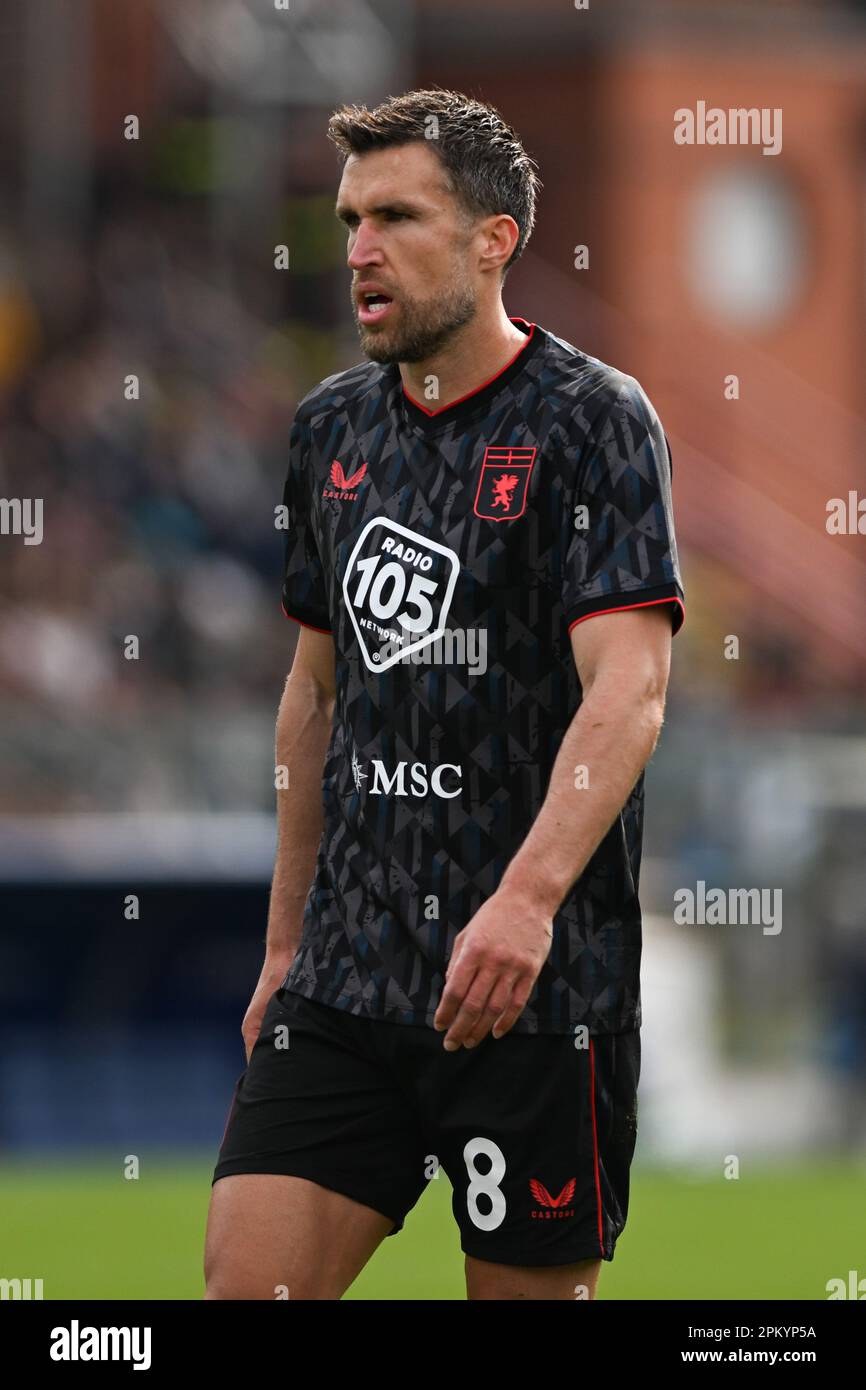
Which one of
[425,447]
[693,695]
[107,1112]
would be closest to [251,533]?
[693,695]

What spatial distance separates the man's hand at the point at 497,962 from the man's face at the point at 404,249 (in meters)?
0.97

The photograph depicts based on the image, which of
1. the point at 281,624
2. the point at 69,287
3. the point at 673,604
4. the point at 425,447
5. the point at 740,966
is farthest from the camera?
the point at 69,287

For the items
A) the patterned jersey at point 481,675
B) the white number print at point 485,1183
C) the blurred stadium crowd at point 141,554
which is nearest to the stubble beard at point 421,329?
the patterned jersey at point 481,675

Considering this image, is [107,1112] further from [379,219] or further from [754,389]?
[754,389]

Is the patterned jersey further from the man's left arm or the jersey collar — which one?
the man's left arm

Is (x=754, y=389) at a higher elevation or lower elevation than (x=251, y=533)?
higher

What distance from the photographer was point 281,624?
13516 millimetres

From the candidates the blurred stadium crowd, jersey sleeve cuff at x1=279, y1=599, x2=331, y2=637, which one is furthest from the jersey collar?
the blurred stadium crowd

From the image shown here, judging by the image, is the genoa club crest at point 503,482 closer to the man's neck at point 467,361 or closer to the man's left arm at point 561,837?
the man's neck at point 467,361

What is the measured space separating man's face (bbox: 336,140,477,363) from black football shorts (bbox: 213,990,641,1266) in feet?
3.71

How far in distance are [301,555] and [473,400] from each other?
502 millimetres

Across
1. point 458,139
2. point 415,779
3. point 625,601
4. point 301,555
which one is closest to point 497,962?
point 415,779

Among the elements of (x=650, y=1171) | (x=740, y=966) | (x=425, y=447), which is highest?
(x=425, y=447)

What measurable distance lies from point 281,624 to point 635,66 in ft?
33.1
